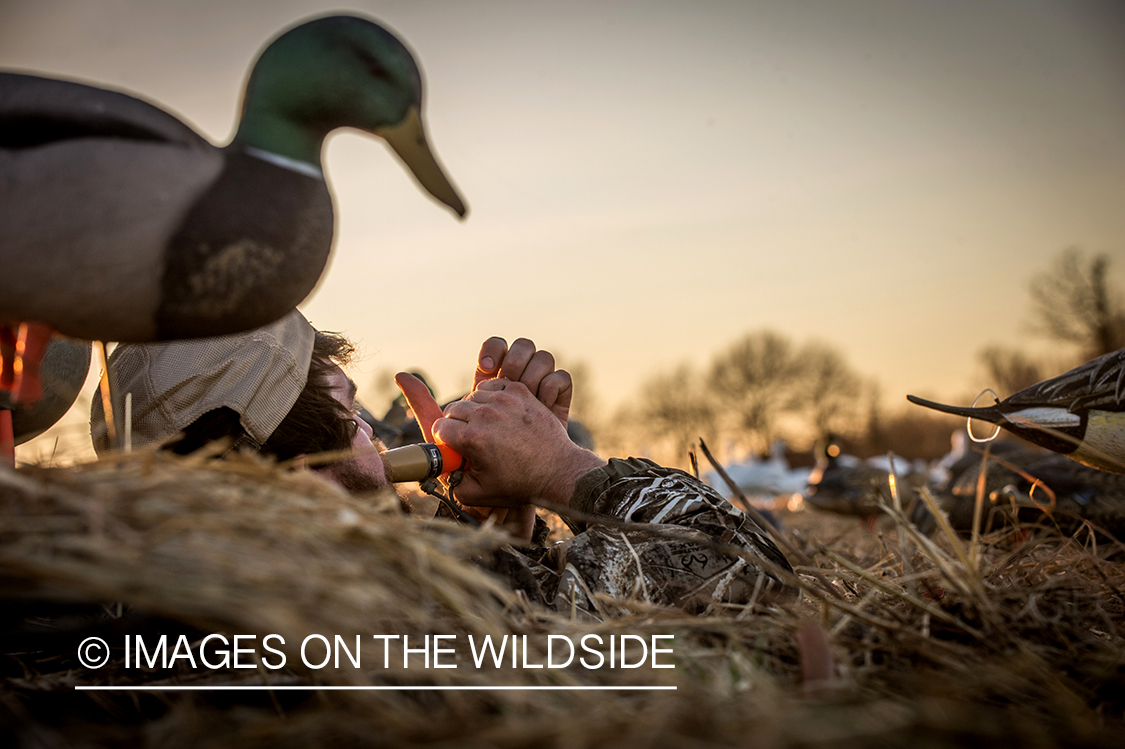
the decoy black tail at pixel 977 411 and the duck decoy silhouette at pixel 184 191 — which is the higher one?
the duck decoy silhouette at pixel 184 191

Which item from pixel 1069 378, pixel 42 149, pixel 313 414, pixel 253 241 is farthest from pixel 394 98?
pixel 1069 378

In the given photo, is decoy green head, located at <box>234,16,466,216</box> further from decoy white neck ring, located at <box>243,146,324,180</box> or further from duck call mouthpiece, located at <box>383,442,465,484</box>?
duck call mouthpiece, located at <box>383,442,465,484</box>

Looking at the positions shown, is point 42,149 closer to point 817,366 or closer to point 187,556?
point 187,556

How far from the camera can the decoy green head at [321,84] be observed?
1.05 meters

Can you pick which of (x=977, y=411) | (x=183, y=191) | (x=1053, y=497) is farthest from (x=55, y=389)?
(x=1053, y=497)

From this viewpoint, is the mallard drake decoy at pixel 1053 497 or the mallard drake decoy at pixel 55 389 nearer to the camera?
the mallard drake decoy at pixel 55 389

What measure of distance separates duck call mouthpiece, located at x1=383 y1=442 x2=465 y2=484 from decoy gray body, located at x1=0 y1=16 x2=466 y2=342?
3.77 ft

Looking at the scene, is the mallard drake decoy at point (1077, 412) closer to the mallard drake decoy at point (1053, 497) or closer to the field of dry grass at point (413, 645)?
the mallard drake decoy at point (1053, 497)

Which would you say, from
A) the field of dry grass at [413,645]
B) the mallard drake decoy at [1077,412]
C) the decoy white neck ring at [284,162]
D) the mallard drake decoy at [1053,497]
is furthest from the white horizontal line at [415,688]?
the mallard drake decoy at [1053,497]

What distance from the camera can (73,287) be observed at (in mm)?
934

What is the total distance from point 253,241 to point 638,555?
1107mm

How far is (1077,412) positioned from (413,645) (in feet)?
7.20

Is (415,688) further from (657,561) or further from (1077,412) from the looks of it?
(1077,412)
